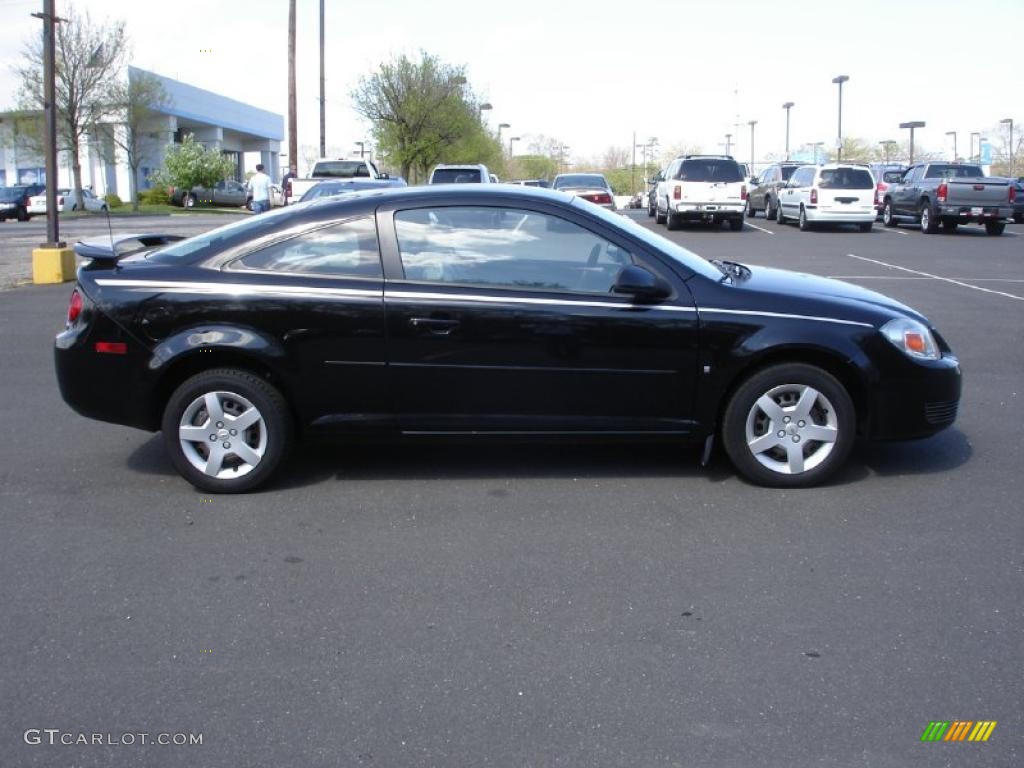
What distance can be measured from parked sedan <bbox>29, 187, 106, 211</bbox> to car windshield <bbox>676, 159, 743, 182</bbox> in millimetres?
24403

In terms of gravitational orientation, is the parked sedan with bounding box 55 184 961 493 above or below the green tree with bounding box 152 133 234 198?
below

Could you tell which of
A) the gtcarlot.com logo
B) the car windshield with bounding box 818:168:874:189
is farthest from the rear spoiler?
the car windshield with bounding box 818:168:874:189

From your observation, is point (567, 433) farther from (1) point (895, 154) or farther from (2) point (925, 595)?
(1) point (895, 154)

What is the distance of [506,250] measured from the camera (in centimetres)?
566

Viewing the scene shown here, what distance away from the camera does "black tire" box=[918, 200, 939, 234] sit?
88.5 feet

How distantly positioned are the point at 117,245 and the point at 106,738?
3650 mm

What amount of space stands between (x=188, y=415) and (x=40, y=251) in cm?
1086

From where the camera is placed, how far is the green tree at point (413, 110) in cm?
4388

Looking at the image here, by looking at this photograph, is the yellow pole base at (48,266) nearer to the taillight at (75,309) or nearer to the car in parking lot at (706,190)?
the taillight at (75,309)

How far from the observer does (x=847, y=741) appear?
10.6 feet

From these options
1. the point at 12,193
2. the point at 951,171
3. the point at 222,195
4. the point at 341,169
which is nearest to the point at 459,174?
the point at 341,169

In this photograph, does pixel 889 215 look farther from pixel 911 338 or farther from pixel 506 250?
pixel 506 250

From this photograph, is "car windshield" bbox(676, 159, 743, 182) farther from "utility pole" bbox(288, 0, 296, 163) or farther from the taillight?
the taillight

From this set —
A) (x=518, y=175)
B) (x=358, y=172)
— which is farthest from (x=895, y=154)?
(x=358, y=172)
